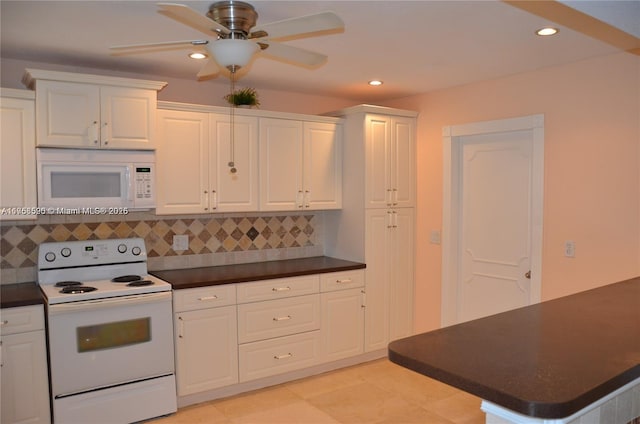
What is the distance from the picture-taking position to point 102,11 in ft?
7.93

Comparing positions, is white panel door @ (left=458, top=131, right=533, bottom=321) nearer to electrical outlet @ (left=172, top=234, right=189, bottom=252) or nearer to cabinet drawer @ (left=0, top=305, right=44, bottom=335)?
electrical outlet @ (left=172, top=234, right=189, bottom=252)

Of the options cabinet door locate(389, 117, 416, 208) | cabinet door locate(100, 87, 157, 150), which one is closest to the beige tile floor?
cabinet door locate(389, 117, 416, 208)

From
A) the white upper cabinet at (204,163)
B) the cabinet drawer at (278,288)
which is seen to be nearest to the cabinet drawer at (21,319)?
the white upper cabinet at (204,163)

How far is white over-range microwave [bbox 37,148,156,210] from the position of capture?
3117 mm

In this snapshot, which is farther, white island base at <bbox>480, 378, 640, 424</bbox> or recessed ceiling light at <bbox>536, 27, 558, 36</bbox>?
recessed ceiling light at <bbox>536, 27, 558, 36</bbox>

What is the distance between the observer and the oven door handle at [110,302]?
2899mm

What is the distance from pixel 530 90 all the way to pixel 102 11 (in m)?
2.92

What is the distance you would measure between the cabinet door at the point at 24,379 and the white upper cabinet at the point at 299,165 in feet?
6.05

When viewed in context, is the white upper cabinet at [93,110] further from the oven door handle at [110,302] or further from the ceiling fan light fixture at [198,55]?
the oven door handle at [110,302]

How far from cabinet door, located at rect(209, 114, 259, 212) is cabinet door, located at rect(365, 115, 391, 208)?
96cm

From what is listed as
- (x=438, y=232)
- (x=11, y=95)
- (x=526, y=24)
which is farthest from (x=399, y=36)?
(x=11, y=95)

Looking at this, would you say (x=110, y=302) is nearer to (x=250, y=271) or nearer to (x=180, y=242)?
(x=180, y=242)

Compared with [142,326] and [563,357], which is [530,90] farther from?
[142,326]

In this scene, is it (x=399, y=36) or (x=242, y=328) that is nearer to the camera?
(x=399, y=36)
